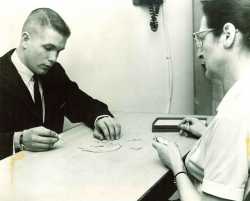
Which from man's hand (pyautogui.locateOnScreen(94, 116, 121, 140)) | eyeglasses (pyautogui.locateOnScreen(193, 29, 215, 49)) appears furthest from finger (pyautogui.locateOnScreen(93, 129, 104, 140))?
eyeglasses (pyautogui.locateOnScreen(193, 29, 215, 49))

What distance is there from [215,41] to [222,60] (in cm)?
6

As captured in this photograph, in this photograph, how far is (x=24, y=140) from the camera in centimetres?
149

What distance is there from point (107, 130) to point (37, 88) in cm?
44

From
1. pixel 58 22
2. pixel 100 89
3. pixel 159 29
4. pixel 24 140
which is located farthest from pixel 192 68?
pixel 24 140

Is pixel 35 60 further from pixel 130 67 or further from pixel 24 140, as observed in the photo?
pixel 130 67

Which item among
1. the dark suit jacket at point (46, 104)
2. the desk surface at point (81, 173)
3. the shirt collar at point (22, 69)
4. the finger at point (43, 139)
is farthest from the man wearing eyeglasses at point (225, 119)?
the shirt collar at point (22, 69)

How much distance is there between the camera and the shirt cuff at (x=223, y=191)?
99 centimetres

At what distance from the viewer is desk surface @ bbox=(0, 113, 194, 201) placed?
1.12 metres

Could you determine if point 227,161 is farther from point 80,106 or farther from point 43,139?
point 80,106

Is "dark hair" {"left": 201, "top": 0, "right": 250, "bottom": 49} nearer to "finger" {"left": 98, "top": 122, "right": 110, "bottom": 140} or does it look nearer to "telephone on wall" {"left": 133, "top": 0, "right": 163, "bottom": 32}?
"finger" {"left": 98, "top": 122, "right": 110, "bottom": 140}

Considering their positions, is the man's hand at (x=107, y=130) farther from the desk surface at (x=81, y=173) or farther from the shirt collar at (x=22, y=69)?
the shirt collar at (x=22, y=69)

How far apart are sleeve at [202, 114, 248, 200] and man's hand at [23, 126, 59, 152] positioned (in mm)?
679

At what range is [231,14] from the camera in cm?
109

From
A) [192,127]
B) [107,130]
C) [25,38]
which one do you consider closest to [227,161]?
[192,127]
